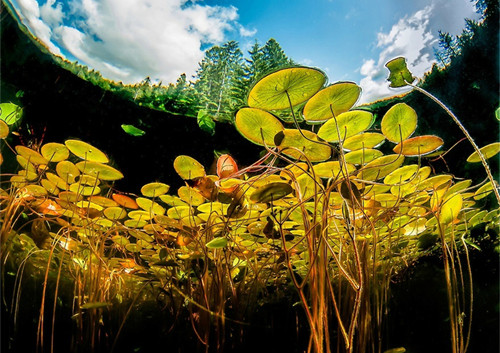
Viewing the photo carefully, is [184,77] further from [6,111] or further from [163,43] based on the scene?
[6,111]

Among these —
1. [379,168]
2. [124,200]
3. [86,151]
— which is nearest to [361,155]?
[379,168]

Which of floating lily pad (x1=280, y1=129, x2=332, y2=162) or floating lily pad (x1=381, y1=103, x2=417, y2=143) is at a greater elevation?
floating lily pad (x1=381, y1=103, x2=417, y2=143)

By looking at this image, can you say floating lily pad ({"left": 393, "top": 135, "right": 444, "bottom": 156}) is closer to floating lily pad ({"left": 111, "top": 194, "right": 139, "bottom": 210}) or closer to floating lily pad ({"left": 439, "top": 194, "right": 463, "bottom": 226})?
floating lily pad ({"left": 439, "top": 194, "right": 463, "bottom": 226})

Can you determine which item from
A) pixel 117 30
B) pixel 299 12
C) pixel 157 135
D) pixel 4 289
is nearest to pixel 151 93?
pixel 157 135

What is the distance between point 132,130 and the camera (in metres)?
0.87

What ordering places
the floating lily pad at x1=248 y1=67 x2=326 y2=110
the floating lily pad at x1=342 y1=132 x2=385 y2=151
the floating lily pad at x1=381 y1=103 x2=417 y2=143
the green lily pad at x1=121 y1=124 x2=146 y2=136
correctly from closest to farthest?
the floating lily pad at x1=248 y1=67 x2=326 y2=110
the floating lily pad at x1=381 y1=103 x2=417 y2=143
the floating lily pad at x1=342 y1=132 x2=385 y2=151
the green lily pad at x1=121 y1=124 x2=146 y2=136

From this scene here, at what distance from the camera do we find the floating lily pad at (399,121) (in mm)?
531

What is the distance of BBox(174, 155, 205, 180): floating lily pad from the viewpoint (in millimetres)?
718

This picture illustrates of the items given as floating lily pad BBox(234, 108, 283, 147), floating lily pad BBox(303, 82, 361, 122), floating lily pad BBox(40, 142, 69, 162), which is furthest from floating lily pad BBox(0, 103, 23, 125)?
floating lily pad BBox(303, 82, 361, 122)

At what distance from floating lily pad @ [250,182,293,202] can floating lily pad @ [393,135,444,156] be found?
13.9 inches

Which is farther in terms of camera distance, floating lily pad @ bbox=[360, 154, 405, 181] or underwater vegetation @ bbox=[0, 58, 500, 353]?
floating lily pad @ bbox=[360, 154, 405, 181]

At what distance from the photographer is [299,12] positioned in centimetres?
59

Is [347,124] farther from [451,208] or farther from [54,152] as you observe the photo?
[54,152]

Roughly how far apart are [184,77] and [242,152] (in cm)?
33
